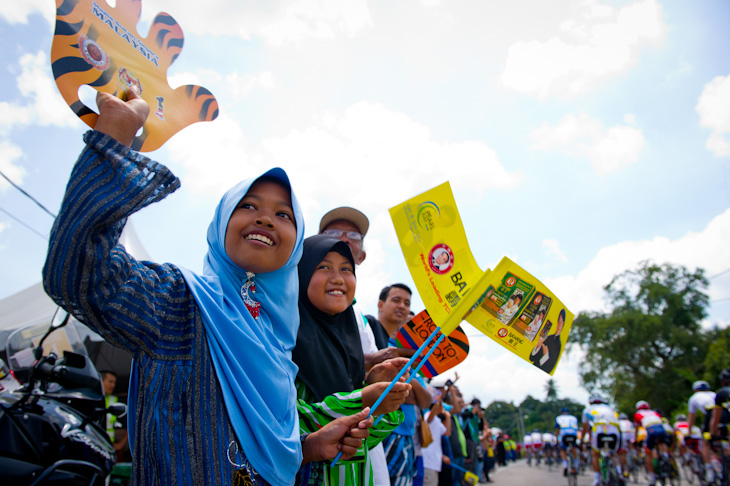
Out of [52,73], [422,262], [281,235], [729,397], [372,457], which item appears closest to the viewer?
[52,73]

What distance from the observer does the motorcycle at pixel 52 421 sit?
89.0 inches

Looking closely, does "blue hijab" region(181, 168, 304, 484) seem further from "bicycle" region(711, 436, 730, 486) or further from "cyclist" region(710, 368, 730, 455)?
"bicycle" region(711, 436, 730, 486)

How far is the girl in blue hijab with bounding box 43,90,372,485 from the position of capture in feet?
3.16

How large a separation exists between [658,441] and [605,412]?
1337 millimetres

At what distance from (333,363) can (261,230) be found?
66 cm

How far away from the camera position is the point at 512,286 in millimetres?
1920

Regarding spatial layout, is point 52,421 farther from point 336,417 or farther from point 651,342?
point 651,342

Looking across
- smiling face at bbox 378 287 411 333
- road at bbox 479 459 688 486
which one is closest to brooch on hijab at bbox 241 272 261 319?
smiling face at bbox 378 287 411 333

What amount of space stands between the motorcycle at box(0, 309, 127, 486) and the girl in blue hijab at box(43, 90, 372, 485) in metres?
1.56

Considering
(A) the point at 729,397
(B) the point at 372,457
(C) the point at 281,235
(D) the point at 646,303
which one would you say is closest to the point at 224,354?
(C) the point at 281,235

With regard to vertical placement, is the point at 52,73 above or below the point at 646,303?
below

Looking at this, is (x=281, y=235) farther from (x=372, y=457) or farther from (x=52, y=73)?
(x=372, y=457)

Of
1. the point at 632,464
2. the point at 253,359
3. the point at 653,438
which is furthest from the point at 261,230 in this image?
the point at 632,464

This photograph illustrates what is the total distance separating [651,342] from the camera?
108ft
